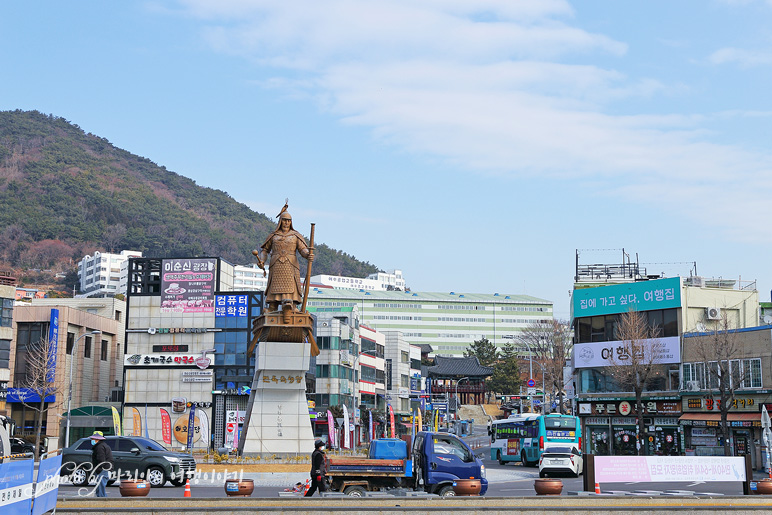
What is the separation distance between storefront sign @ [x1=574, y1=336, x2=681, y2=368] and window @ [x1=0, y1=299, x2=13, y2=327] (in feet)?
147

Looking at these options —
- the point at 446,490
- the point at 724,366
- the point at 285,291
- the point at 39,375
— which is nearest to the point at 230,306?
the point at 39,375

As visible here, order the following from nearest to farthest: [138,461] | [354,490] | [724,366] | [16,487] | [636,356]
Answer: [16,487], [354,490], [138,461], [724,366], [636,356]

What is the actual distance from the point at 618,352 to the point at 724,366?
395 inches

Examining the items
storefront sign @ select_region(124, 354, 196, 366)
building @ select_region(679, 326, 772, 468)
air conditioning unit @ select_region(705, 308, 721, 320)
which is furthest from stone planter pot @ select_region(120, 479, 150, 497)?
storefront sign @ select_region(124, 354, 196, 366)

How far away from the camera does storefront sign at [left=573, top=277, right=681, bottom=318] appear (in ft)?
203

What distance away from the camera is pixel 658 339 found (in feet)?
203

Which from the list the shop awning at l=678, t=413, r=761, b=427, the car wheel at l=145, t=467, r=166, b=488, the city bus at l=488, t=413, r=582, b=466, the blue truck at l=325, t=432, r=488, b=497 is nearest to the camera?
the blue truck at l=325, t=432, r=488, b=497

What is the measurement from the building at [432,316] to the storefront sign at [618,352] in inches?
4878

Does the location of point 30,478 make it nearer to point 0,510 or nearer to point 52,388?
point 0,510

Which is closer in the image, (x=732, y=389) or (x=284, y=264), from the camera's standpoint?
(x=284, y=264)

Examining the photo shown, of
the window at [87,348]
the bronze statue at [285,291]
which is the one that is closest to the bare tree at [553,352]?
the window at [87,348]

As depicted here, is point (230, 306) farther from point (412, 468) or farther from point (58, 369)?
point (412, 468)

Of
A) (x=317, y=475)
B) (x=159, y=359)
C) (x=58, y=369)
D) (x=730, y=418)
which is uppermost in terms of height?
(x=159, y=359)

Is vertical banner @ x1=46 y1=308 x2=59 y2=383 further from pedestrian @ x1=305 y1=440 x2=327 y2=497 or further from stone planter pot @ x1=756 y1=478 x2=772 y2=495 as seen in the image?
stone planter pot @ x1=756 y1=478 x2=772 y2=495
